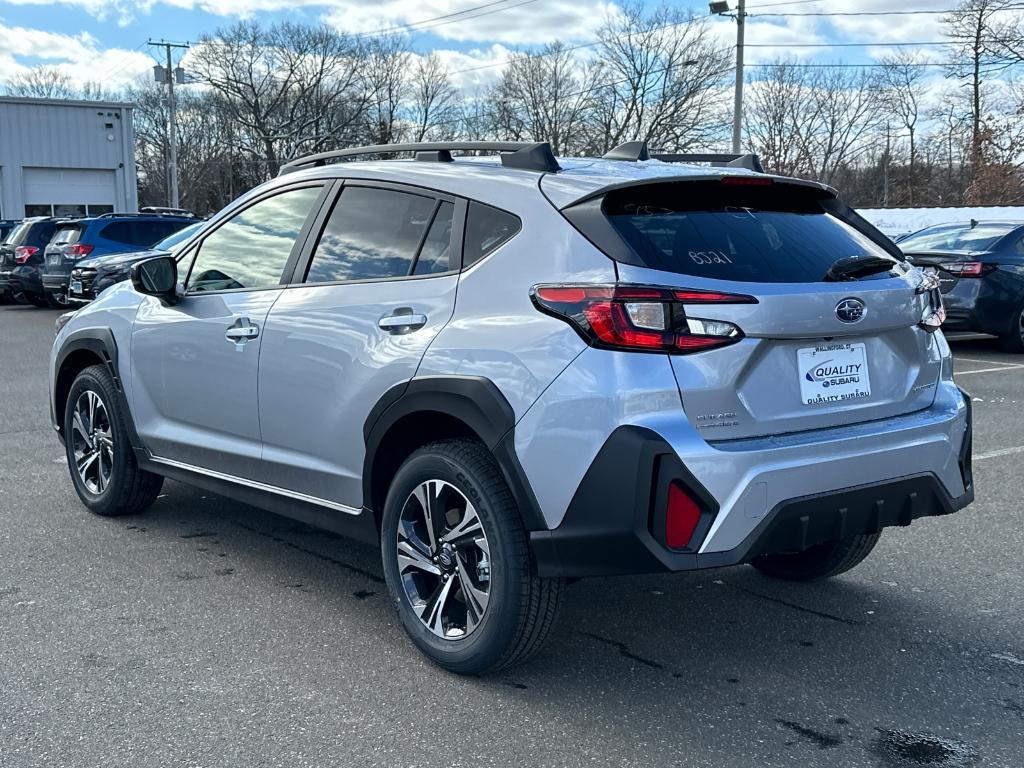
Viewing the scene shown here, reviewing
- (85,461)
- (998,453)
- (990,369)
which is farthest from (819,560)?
(990,369)

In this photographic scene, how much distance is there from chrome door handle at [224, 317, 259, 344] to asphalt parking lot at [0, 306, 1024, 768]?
1039 mm

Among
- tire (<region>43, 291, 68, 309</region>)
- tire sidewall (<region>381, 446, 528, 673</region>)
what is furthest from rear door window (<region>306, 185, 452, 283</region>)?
tire (<region>43, 291, 68, 309</region>)

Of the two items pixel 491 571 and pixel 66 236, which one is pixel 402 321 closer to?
pixel 491 571

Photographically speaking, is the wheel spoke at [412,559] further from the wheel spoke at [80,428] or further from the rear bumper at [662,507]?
the wheel spoke at [80,428]

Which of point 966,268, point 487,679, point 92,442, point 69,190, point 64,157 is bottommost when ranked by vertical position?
point 487,679

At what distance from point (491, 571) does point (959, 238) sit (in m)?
11.4

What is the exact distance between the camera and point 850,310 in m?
3.46

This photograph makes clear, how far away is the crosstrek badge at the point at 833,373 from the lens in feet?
11.1

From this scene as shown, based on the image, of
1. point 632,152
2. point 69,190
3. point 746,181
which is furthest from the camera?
point 69,190

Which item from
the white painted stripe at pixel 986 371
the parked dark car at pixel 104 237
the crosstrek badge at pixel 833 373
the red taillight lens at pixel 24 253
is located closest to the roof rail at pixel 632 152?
the crosstrek badge at pixel 833 373

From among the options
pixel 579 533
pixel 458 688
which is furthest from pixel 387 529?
pixel 579 533

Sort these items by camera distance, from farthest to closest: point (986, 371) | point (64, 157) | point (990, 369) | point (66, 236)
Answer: point (64, 157)
point (66, 236)
point (990, 369)
point (986, 371)

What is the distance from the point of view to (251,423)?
14.6ft

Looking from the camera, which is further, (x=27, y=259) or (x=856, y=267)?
(x=27, y=259)
